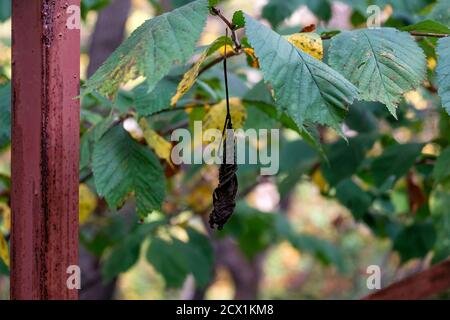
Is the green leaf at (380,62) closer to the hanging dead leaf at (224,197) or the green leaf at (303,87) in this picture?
the green leaf at (303,87)

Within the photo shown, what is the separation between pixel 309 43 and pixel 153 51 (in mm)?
207

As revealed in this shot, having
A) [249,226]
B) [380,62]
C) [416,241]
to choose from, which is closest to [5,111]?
[380,62]

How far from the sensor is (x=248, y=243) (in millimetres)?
2385

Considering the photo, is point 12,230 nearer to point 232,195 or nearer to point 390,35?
point 232,195

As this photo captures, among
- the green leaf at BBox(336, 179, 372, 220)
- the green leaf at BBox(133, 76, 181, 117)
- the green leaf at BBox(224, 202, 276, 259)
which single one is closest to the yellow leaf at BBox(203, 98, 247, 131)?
the green leaf at BBox(133, 76, 181, 117)

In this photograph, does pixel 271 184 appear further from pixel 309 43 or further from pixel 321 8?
pixel 309 43

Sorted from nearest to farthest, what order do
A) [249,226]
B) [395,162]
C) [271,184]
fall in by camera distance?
1. [395,162]
2. [249,226]
3. [271,184]

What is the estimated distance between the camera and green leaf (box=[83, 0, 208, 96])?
28.1 inches

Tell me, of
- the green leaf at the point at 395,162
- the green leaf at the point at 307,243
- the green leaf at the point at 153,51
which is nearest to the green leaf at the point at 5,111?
the green leaf at the point at 153,51

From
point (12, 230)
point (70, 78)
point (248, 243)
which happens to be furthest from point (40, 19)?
point (248, 243)

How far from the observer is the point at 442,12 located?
1.02 meters

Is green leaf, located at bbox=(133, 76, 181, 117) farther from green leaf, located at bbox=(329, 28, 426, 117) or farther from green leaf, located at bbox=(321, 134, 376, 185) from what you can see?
green leaf, located at bbox=(321, 134, 376, 185)

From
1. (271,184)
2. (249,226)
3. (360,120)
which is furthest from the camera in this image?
(271,184)
